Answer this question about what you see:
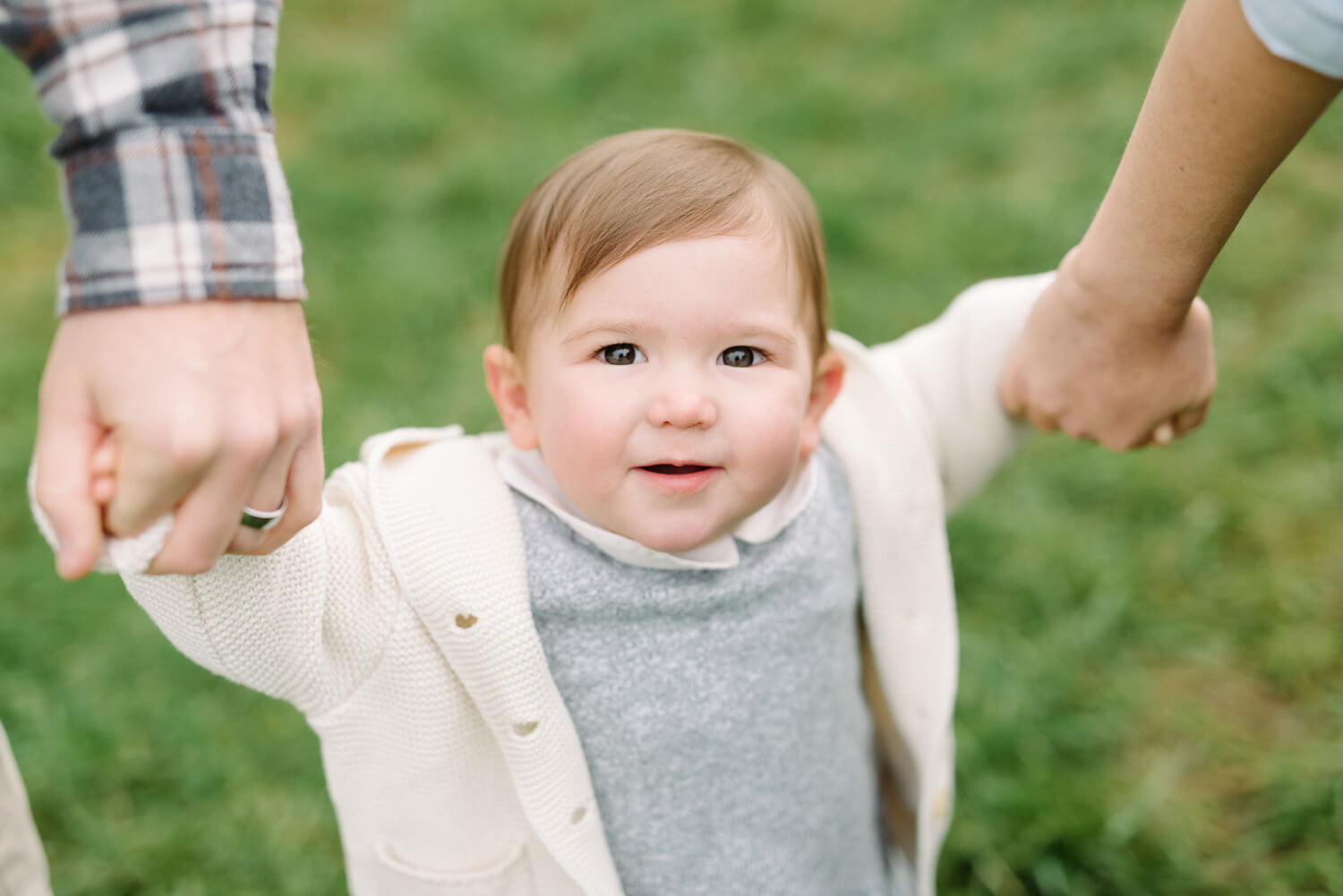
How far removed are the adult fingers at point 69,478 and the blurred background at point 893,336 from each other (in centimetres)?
134

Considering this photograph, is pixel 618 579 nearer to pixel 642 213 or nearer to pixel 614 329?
pixel 614 329

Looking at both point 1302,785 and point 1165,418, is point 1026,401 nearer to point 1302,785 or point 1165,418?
point 1165,418

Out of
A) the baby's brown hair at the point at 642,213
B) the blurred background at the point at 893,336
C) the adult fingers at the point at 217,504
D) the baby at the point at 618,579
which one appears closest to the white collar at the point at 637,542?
the baby at the point at 618,579

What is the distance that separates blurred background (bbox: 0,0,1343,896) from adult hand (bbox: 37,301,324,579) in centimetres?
134

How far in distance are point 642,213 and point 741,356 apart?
0.19 m

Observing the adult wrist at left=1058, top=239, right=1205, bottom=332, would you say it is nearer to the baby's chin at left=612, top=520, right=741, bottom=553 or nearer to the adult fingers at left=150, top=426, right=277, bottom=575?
the baby's chin at left=612, top=520, right=741, bottom=553

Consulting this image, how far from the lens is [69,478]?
0.80 metres

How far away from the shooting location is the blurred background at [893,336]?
203cm

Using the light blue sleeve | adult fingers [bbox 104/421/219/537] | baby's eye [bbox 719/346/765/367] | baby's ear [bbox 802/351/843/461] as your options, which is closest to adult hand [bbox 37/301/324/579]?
adult fingers [bbox 104/421/219/537]

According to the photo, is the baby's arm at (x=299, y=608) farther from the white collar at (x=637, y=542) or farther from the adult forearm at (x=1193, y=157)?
the adult forearm at (x=1193, y=157)

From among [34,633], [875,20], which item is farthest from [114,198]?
[875,20]

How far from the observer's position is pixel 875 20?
433 cm

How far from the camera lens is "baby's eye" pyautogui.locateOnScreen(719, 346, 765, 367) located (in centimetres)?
127

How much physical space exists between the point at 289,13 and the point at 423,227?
1.61 meters
